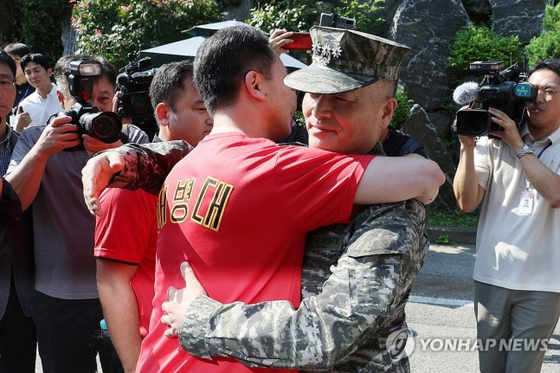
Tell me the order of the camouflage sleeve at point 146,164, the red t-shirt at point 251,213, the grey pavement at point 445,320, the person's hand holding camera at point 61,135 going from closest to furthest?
the red t-shirt at point 251,213 < the camouflage sleeve at point 146,164 < the person's hand holding camera at point 61,135 < the grey pavement at point 445,320

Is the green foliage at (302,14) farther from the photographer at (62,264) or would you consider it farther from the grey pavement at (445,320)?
the photographer at (62,264)

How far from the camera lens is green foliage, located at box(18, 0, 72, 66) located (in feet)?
49.1

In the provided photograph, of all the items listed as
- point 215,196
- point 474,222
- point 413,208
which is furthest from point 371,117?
point 474,222

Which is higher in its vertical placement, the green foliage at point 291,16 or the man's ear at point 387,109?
the man's ear at point 387,109

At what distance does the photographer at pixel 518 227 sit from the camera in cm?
354

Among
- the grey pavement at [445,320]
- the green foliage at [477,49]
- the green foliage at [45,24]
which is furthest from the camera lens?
the green foliage at [45,24]

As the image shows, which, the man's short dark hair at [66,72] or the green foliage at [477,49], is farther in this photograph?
the green foliage at [477,49]

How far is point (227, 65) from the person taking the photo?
193 cm

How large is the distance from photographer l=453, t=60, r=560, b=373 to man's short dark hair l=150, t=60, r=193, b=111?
66.1 inches

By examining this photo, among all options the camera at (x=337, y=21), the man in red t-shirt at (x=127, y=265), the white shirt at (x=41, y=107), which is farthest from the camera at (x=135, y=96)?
the white shirt at (x=41, y=107)

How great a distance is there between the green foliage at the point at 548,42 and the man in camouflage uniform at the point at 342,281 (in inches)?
340

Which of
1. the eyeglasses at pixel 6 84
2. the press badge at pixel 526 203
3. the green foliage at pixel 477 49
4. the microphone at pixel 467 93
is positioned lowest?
the green foliage at pixel 477 49

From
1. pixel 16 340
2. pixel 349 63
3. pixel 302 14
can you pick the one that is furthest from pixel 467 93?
pixel 302 14

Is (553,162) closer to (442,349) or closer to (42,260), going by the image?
(442,349)
